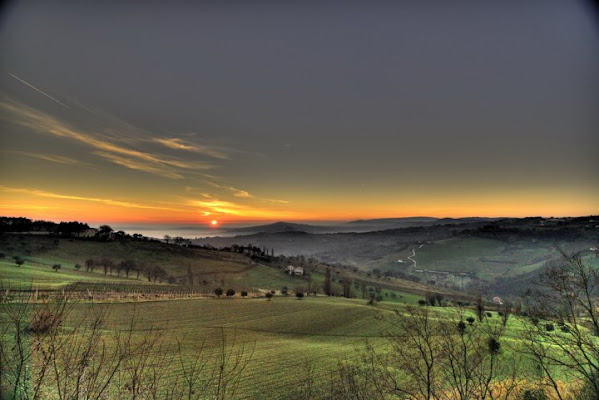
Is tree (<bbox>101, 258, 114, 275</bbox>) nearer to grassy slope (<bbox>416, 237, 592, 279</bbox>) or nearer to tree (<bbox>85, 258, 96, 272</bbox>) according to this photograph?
tree (<bbox>85, 258, 96, 272</bbox>)

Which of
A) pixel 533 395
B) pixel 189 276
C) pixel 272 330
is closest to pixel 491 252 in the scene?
pixel 189 276

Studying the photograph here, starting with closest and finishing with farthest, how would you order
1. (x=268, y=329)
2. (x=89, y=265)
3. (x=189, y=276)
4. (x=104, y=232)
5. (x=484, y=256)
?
(x=268, y=329), (x=89, y=265), (x=189, y=276), (x=104, y=232), (x=484, y=256)

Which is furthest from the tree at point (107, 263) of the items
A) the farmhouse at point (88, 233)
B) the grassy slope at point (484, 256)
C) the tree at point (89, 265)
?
the grassy slope at point (484, 256)

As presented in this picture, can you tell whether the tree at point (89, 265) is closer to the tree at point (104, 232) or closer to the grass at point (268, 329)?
the tree at point (104, 232)

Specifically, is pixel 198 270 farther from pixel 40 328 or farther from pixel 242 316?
Answer: pixel 40 328

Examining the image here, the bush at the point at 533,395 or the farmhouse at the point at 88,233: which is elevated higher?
the farmhouse at the point at 88,233

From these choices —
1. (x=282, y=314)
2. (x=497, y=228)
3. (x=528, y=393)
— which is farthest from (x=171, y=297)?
(x=497, y=228)

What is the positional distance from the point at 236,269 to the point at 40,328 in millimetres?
74693

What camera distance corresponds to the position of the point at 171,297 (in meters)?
37.6

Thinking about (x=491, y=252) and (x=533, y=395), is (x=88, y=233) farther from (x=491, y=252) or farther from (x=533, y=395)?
(x=491, y=252)

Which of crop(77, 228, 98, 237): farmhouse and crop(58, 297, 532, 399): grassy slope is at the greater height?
crop(77, 228, 98, 237): farmhouse

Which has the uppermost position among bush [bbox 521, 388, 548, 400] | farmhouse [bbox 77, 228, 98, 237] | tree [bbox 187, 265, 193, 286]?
farmhouse [bbox 77, 228, 98, 237]

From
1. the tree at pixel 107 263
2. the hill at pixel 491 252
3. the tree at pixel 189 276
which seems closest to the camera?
the tree at pixel 107 263

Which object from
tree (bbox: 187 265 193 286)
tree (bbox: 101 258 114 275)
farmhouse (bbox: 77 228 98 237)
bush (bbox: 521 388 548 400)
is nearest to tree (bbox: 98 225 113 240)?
farmhouse (bbox: 77 228 98 237)
